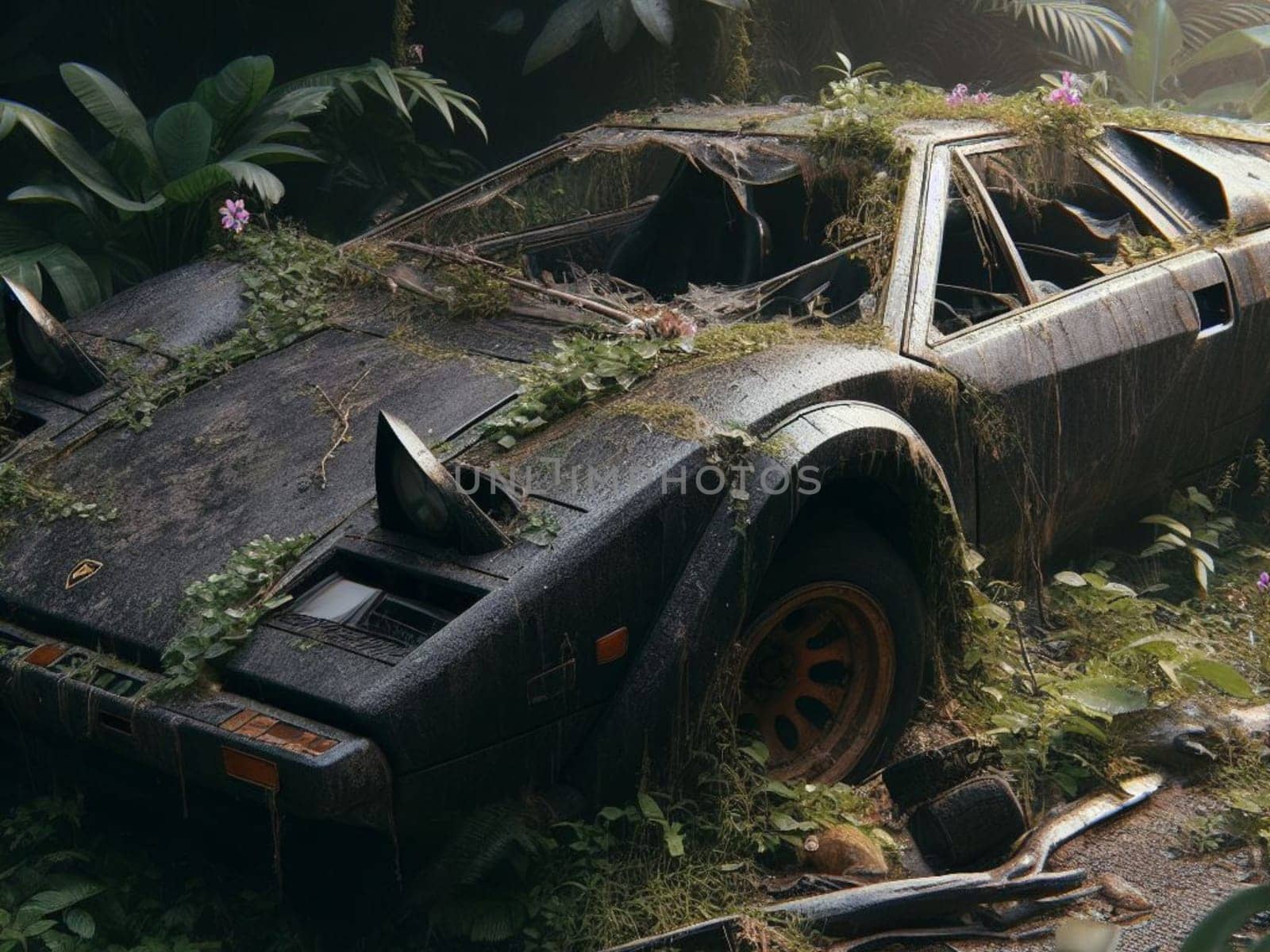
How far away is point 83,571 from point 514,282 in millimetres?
1457

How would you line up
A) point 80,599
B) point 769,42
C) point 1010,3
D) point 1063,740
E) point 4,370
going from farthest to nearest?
1. point 1010,3
2. point 769,42
3. point 4,370
4. point 1063,740
5. point 80,599

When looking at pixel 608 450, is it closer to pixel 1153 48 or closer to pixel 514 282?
pixel 514 282

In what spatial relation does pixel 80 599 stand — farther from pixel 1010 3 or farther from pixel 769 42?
pixel 1010 3

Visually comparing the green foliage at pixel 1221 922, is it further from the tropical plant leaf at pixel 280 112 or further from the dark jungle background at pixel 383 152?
the tropical plant leaf at pixel 280 112

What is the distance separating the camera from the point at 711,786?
10.1ft

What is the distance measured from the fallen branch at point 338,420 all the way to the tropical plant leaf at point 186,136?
3018 mm

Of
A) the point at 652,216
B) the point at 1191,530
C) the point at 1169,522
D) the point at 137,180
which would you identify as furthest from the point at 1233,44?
the point at 137,180

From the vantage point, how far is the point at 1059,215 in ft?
15.7

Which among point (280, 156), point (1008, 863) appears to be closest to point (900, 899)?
point (1008, 863)

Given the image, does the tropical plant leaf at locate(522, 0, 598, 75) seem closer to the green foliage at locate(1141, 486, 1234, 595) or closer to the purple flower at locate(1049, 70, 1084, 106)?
the purple flower at locate(1049, 70, 1084, 106)

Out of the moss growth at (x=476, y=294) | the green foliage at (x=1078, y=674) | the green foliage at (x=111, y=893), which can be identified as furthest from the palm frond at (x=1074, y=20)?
the green foliage at (x=111, y=893)

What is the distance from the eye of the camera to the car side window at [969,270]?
414 cm

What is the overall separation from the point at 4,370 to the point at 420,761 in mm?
2091

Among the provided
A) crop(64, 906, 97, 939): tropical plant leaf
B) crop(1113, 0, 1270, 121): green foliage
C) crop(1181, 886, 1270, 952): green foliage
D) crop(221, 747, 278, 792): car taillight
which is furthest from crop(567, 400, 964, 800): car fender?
crop(1113, 0, 1270, 121): green foliage
